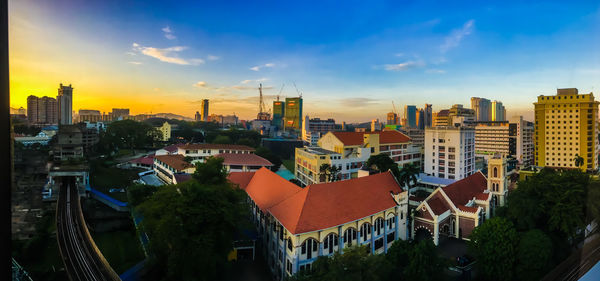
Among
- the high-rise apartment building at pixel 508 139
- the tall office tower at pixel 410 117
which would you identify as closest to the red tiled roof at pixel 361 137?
the high-rise apartment building at pixel 508 139

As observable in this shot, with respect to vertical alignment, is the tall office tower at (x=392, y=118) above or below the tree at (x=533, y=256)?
above

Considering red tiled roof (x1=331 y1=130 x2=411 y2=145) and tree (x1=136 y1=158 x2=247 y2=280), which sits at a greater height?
red tiled roof (x1=331 y1=130 x2=411 y2=145)

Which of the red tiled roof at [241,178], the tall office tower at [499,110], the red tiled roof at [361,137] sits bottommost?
the red tiled roof at [241,178]

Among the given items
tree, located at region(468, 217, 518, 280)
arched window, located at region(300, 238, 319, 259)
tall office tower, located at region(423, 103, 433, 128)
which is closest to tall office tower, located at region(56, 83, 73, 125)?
arched window, located at region(300, 238, 319, 259)

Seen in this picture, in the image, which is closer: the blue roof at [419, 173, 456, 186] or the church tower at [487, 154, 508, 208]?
the church tower at [487, 154, 508, 208]

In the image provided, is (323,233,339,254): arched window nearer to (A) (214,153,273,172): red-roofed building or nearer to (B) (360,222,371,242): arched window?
(B) (360,222,371,242): arched window

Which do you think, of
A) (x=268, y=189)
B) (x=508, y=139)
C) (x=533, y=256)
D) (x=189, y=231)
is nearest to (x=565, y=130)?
(x=508, y=139)

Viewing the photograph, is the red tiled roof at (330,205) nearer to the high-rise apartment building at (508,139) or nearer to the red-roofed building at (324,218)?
the red-roofed building at (324,218)
